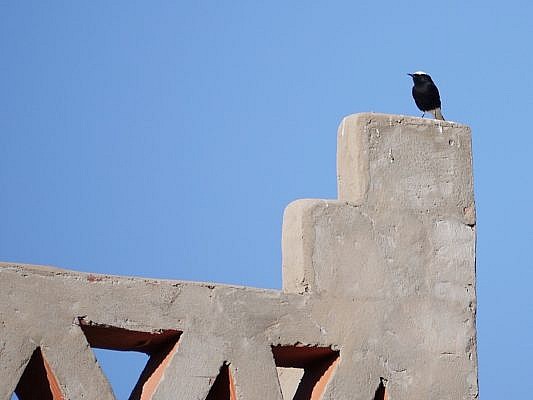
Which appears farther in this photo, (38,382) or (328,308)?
(328,308)

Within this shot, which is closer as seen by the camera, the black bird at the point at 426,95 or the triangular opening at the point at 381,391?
the triangular opening at the point at 381,391

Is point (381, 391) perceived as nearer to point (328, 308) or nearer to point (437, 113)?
point (328, 308)

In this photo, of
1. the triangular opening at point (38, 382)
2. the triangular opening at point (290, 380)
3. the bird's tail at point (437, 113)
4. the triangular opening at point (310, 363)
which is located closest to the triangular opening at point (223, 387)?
the triangular opening at point (310, 363)

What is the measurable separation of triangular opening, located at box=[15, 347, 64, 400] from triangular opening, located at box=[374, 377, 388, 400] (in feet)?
5.55

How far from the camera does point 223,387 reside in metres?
6.94

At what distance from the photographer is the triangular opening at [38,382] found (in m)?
6.42

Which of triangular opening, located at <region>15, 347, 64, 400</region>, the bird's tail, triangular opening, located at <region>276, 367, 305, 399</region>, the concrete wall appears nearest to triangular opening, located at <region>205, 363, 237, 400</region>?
the concrete wall

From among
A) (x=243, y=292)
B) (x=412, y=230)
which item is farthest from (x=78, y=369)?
(x=412, y=230)

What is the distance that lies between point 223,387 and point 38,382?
36.6 inches

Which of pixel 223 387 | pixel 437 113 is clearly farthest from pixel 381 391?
pixel 437 113

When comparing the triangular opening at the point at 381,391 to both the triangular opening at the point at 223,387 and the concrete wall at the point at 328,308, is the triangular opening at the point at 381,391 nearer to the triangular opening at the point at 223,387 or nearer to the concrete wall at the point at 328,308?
the concrete wall at the point at 328,308

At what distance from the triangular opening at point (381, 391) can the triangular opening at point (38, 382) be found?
1.69 metres

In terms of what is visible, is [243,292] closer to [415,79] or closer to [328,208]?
[328,208]

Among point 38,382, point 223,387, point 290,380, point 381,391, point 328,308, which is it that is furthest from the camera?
point 290,380
